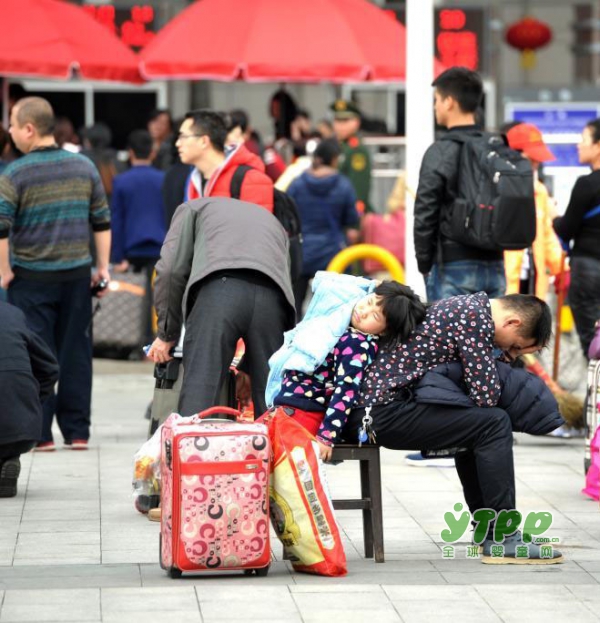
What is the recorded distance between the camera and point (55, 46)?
15.2m

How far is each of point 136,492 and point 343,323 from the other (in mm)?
1625

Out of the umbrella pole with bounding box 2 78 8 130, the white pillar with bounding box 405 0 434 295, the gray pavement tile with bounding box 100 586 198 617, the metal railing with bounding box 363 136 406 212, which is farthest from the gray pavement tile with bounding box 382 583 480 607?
the metal railing with bounding box 363 136 406 212

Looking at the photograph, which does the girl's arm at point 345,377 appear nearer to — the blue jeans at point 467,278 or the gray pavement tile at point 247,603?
the gray pavement tile at point 247,603

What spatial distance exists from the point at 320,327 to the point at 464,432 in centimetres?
67

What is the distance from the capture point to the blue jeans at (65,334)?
9297mm

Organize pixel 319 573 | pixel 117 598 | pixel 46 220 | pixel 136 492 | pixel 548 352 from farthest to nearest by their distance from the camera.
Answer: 1. pixel 548 352
2. pixel 46 220
3. pixel 136 492
4. pixel 319 573
5. pixel 117 598

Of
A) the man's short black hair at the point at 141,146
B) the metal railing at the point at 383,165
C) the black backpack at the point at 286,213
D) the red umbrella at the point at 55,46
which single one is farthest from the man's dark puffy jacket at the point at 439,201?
the metal railing at the point at 383,165

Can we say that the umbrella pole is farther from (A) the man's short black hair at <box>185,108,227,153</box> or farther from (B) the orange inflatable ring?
(A) the man's short black hair at <box>185,108,227,153</box>

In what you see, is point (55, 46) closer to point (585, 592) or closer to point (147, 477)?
point (147, 477)

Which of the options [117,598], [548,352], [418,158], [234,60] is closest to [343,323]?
[117,598]

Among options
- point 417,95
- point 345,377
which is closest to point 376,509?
point 345,377

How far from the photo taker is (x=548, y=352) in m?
11.7

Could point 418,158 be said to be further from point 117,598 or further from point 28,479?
point 117,598

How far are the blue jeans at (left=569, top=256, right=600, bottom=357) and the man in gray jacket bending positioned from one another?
2.72 m
